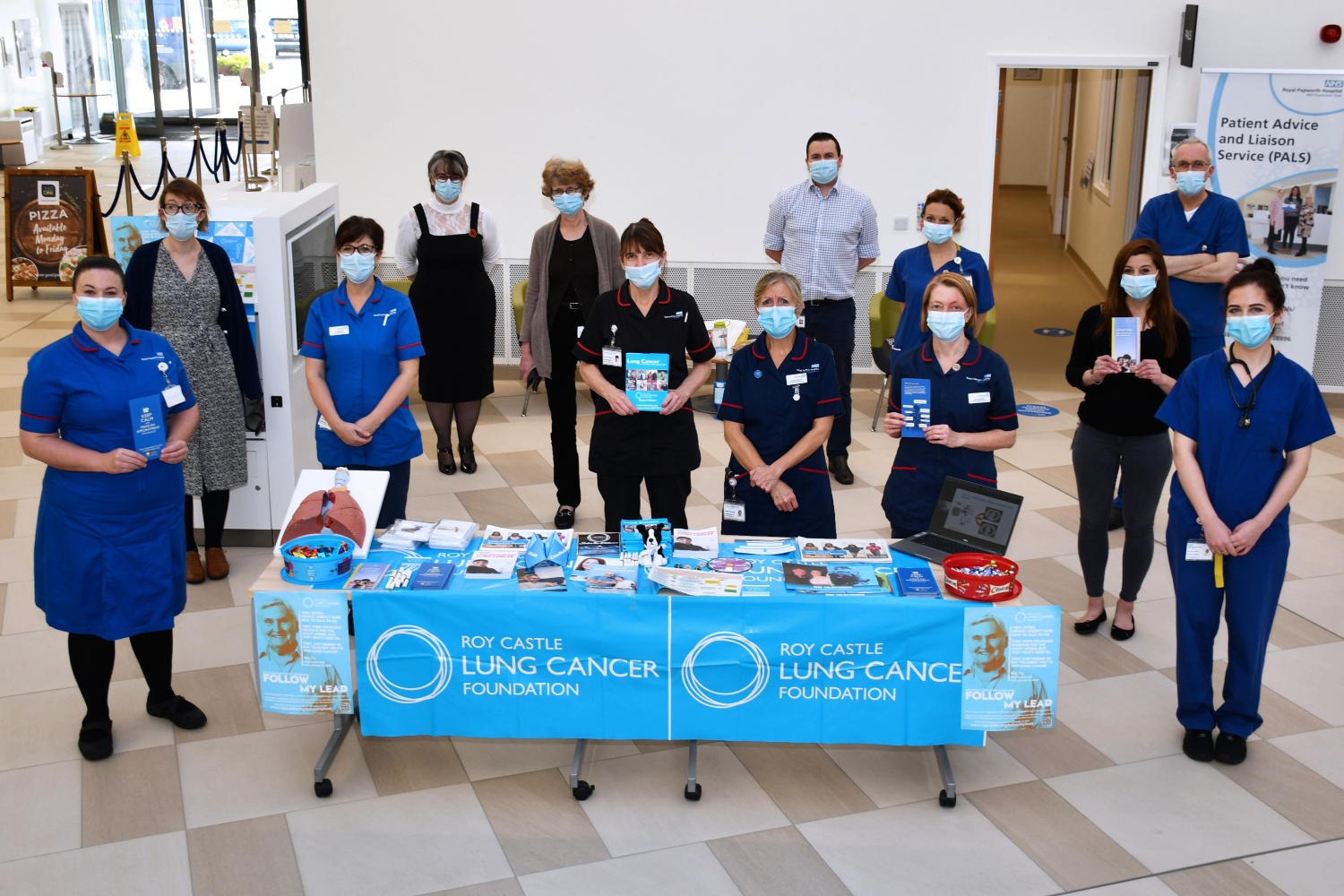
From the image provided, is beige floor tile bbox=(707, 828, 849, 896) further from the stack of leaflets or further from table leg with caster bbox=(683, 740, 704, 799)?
the stack of leaflets

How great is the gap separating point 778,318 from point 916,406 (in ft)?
1.81

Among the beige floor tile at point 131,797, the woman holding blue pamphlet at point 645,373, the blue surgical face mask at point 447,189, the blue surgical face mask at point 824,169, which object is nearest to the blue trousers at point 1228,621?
the woman holding blue pamphlet at point 645,373

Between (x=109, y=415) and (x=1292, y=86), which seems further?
(x=1292, y=86)

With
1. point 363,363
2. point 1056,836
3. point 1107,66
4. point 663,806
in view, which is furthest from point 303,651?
point 1107,66

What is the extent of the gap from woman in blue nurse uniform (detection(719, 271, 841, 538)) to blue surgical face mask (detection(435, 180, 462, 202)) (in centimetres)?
223

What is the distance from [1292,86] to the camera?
7.72 m

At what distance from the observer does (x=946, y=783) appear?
3.67m

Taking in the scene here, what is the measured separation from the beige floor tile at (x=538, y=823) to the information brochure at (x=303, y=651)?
0.55 metres

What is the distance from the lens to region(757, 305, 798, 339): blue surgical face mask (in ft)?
13.6

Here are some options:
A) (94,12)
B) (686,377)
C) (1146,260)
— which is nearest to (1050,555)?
(1146,260)

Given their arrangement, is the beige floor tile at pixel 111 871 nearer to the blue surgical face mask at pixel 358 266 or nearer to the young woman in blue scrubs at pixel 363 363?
the young woman in blue scrubs at pixel 363 363

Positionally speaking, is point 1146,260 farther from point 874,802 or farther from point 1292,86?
point 1292,86

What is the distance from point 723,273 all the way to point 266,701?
559cm

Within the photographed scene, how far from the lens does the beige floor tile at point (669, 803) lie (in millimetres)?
3529
